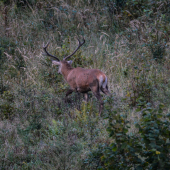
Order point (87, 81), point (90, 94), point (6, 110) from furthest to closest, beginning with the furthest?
point (90, 94) → point (87, 81) → point (6, 110)

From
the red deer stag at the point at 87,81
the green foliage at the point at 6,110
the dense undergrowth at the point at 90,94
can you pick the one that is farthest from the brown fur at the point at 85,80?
the green foliage at the point at 6,110

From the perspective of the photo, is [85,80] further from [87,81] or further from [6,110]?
[6,110]

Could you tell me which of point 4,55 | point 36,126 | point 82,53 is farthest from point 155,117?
point 4,55

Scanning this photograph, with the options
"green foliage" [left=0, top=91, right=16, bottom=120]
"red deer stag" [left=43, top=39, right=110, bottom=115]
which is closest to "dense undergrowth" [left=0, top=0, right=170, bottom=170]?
"green foliage" [left=0, top=91, right=16, bottom=120]

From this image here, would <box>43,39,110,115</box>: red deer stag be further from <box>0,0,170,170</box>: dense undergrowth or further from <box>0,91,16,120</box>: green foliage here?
<box>0,91,16,120</box>: green foliage

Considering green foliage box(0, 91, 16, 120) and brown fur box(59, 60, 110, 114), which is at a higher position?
brown fur box(59, 60, 110, 114)

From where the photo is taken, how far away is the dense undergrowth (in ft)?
9.21

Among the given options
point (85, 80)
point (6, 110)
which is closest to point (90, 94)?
point (85, 80)

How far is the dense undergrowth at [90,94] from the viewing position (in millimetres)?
2807

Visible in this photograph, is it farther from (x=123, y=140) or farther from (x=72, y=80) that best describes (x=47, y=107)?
(x=123, y=140)

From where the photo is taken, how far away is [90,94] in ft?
21.9

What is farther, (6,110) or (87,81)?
(87,81)

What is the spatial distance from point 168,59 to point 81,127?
3694mm

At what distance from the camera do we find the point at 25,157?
420 cm
